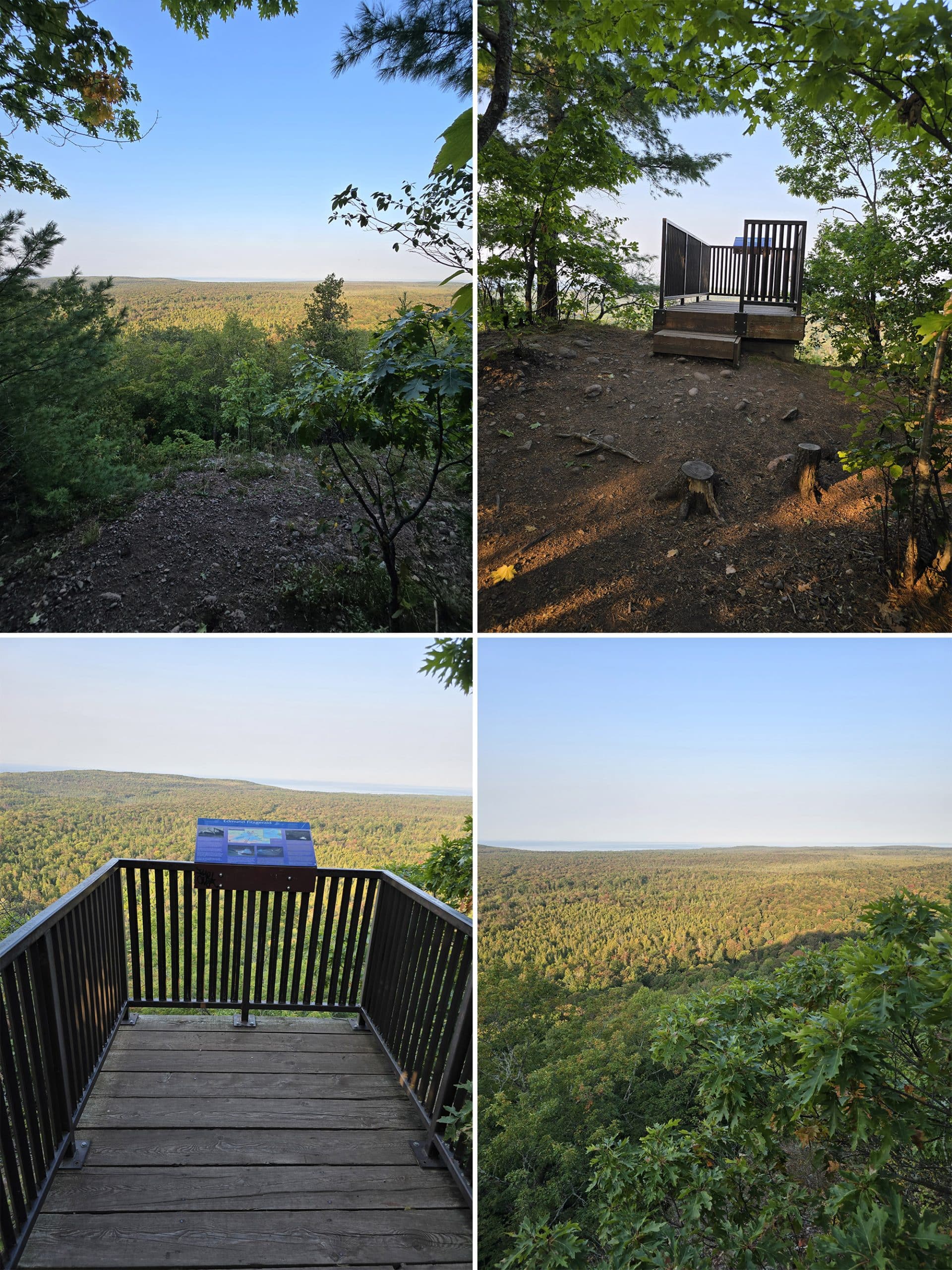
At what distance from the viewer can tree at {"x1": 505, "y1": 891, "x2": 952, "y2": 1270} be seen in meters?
1.81

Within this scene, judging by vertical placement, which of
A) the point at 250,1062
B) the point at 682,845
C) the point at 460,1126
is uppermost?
the point at 682,845

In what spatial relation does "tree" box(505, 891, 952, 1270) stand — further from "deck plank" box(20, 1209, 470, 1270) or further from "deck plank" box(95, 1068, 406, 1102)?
"deck plank" box(95, 1068, 406, 1102)

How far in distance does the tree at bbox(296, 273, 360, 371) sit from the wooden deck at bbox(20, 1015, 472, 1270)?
295 centimetres

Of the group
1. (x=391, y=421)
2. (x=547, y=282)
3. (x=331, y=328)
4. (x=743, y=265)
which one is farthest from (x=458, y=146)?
(x=743, y=265)

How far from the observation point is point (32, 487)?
2227mm

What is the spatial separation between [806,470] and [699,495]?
0.49 metres

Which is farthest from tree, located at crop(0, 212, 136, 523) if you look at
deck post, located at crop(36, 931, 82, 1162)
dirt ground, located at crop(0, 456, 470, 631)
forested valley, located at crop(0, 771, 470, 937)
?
forested valley, located at crop(0, 771, 470, 937)

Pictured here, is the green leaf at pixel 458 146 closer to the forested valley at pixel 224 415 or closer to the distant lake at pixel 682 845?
the forested valley at pixel 224 415

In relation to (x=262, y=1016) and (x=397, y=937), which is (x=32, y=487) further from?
(x=262, y=1016)

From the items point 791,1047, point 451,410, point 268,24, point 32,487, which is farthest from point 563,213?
point 791,1047

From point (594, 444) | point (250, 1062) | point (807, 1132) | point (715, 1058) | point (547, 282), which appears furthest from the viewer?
point (250, 1062)

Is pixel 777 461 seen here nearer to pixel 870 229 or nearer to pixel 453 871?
pixel 870 229

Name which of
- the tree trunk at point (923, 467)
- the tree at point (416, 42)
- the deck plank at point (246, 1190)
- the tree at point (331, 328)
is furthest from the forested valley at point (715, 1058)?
the tree at point (416, 42)

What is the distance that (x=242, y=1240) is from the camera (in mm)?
2129
